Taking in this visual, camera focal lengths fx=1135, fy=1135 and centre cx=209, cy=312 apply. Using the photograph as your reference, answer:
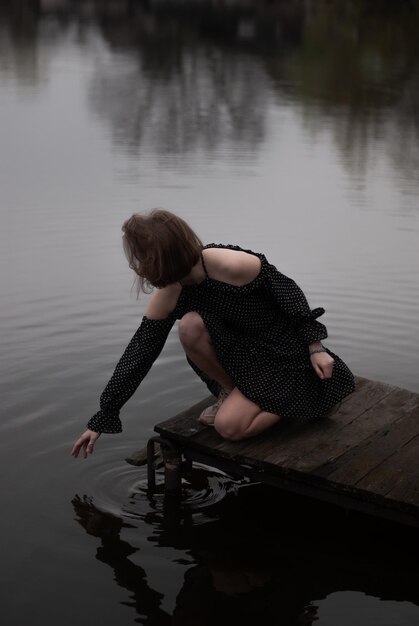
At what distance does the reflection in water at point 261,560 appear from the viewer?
14.0 feet

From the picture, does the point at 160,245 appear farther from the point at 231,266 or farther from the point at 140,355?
the point at 140,355

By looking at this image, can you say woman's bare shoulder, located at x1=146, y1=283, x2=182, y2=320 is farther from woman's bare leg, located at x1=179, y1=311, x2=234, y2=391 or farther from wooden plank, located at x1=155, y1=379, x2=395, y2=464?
wooden plank, located at x1=155, y1=379, x2=395, y2=464

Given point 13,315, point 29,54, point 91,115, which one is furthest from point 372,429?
point 29,54

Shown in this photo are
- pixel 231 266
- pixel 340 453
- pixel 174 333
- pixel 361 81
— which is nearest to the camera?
pixel 340 453

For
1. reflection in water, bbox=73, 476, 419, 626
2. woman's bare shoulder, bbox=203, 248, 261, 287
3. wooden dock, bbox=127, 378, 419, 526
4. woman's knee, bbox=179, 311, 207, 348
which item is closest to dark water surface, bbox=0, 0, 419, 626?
reflection in water, bbox=73, 476, 419, 626

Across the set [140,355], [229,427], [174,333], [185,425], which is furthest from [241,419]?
[174,333]

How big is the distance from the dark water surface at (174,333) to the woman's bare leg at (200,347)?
54 cm

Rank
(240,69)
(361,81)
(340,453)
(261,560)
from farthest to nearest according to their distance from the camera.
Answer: (240,69) < (361,81) < (340,453) < (261,560)

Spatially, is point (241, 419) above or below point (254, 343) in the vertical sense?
below

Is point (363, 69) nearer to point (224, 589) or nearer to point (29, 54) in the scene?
point (29, 54)

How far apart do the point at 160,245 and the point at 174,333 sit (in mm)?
2823

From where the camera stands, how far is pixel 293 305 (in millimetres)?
4941

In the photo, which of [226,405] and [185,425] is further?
[185,425]

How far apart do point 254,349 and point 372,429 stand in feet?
2.09
